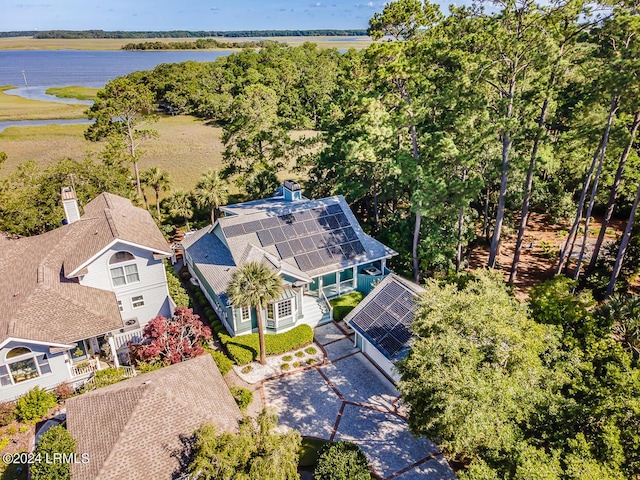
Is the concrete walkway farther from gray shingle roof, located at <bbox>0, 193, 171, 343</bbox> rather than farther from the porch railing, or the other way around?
gray shingle roof, located at <bbox>0, 193, 171, 343</bbox>

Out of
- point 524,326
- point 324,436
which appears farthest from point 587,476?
point 324,436

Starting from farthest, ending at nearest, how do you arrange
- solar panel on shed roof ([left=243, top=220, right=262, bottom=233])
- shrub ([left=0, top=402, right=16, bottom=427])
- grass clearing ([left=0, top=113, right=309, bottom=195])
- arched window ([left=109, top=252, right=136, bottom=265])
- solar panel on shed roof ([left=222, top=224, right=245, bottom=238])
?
grass clearing ([left=0, top=113, right=309, bottom=195])
solar panel on shed roof ([left=243, top=220, right=262, bottom=233])
solar panel on shed roof ([left=222, top=224, right=245, bottom=238])
arched window ([left=109, top=252, right=136, bottom=265])
shrub ([left=0, top=402, right=16, bottom=427])

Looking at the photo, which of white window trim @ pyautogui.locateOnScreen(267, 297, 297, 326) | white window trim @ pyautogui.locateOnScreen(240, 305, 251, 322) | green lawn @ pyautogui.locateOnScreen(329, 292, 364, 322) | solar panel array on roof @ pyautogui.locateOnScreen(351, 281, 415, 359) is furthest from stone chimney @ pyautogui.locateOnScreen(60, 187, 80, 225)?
solar panel array on roof @ pyautogui.locateOnScreen(351, 281, 415, 359)

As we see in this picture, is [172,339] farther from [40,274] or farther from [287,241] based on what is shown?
[287,241]

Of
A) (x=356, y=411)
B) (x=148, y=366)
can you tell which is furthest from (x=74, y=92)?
(x=356, y=411)

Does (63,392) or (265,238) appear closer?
(63,392)

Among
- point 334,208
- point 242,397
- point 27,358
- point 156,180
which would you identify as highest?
Result: point 334,208
